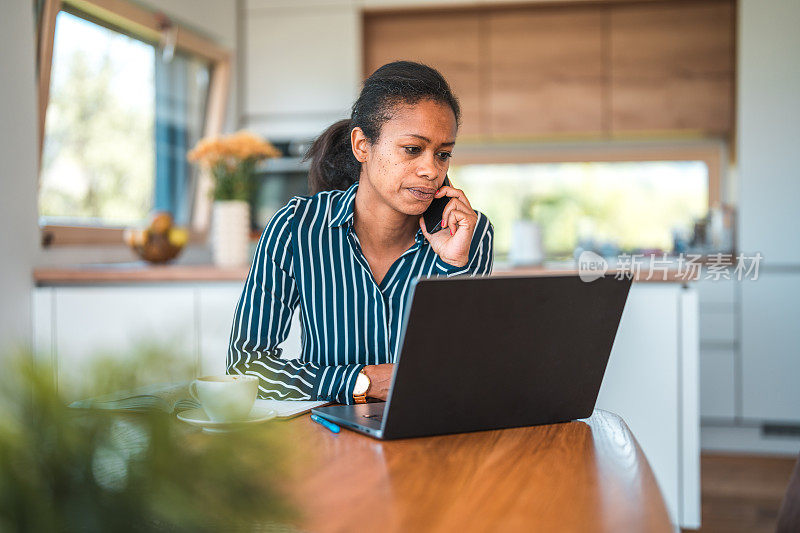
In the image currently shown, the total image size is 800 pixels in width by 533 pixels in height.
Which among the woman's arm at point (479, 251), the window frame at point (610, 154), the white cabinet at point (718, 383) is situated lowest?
the white cabinet at point (718, 383)

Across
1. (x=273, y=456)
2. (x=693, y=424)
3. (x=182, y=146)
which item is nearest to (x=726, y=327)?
(x=693, y=424)

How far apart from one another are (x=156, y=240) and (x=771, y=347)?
121 inches

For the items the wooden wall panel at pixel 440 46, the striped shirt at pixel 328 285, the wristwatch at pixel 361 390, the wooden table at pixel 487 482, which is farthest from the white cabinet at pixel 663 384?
the wooden wall panel at pixel 440 46

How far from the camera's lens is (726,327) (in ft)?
13.4

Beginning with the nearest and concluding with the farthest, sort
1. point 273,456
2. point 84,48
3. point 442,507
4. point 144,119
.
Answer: point 273,456 → point 442,507 → point 84,48 → point 144,119

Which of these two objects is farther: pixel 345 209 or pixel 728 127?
pixel 728 127

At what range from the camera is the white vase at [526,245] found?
3207 mm

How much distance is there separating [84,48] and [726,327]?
332cm

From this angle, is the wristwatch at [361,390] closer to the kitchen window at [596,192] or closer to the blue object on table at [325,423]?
the blue object on table at [325,423]

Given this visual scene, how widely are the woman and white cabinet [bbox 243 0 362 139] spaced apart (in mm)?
2730

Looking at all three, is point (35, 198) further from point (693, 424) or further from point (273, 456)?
point (273, 456)

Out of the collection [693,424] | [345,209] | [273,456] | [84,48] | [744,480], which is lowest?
[744,480]

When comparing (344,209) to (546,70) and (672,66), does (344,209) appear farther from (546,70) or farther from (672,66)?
(672,66)

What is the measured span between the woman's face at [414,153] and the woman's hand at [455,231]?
6 centimetres
